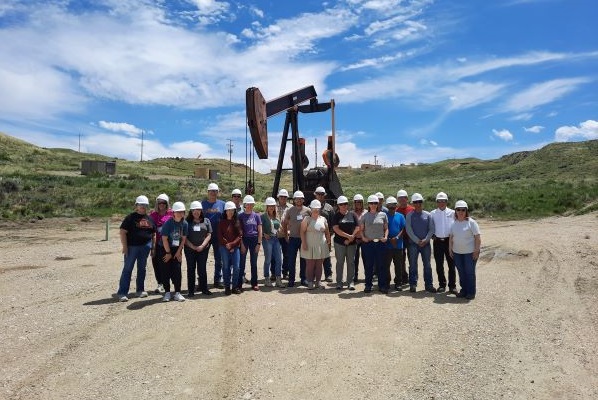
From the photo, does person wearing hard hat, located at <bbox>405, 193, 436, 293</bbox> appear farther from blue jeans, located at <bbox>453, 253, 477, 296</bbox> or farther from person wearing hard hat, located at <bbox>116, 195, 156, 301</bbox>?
person wearing hard hat, located at <bbox>116, 195, 156, 301</bbox>

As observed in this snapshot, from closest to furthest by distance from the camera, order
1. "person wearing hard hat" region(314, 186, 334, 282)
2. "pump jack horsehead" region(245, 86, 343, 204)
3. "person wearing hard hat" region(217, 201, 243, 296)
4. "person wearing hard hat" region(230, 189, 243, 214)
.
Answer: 1. "person wearing hard hat" region(217, 201, 243, 296)
2. "person wearing hard hat" region(230, 189, 243, 214)
3. "person wearing hard hat" region(314, 186, 334, 282)
4. "pump jack horsehead" region(245, 86, 343, 204)

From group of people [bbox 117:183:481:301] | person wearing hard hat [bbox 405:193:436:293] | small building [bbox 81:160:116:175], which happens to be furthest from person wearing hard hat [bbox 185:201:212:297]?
small building [bbox 81:160:116:175]

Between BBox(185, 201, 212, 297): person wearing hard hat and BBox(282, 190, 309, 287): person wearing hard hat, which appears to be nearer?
BBox(185, 201, 212, 297): person wearing hard hat

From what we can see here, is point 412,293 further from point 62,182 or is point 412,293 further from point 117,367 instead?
point 62,182

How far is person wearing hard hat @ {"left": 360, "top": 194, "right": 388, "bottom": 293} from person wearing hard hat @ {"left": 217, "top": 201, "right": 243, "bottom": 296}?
220 cm

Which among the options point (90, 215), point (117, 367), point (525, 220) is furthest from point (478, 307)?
point (90, 215)

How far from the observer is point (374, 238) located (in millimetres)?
8312

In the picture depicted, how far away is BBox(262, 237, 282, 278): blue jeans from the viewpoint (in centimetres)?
880

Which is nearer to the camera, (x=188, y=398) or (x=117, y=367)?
(x=188, y=398)

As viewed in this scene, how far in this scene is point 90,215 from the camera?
2361 cm

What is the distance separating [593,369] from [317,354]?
9.85 ft

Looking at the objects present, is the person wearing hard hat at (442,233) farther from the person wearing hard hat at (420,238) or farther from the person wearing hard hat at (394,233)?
the person wearing hard hat at (394,233)

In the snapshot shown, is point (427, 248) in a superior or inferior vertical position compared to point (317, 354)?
superior

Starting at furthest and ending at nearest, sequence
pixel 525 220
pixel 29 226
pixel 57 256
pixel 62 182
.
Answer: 1. pixel 62 182
2. pixel 525 220
3. pixel 29 226
4. pixel 57 256
